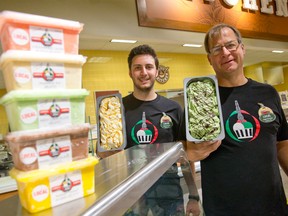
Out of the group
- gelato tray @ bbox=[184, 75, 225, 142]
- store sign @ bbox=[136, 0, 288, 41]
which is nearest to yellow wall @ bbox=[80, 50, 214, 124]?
store sign @ bbox=[136, 0, 288, 41]

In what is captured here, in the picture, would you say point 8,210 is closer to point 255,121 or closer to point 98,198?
point 98,198

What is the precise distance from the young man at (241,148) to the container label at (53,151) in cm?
93

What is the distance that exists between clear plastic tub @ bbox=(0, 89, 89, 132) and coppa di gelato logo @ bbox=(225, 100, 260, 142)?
3.67 ft

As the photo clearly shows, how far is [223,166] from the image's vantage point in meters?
1.59

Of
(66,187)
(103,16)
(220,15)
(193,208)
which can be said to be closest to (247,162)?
(193,208)

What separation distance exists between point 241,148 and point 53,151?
1234mm

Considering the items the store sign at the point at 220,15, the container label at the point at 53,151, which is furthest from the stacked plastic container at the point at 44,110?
the store sign at the point at 220,15

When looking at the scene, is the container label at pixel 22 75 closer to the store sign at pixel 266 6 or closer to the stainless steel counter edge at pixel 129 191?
the stainless steel counter edge at pixel 129 191

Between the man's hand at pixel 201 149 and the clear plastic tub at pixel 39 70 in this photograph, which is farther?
the man's hand at pixel 201 149

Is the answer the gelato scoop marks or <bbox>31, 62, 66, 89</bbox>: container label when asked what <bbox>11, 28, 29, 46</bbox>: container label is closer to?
<bbox>31, 62, 66, 89</bbox>: container label

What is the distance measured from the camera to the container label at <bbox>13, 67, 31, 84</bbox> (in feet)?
2.13

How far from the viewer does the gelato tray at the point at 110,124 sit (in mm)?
1475

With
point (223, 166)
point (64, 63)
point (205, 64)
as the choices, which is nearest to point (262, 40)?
point (205, 64)

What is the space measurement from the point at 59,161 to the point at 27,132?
12 centimetres
